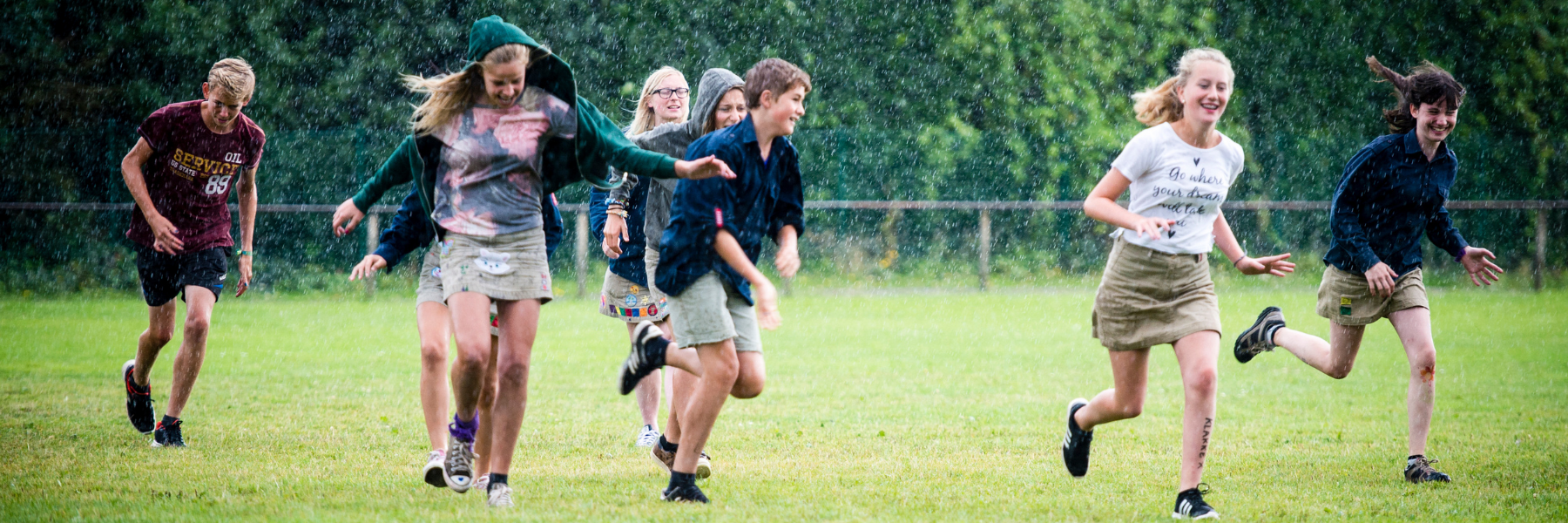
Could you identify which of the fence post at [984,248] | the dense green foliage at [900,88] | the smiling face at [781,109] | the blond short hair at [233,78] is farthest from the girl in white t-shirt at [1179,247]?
the dense green foliage at [900,88]

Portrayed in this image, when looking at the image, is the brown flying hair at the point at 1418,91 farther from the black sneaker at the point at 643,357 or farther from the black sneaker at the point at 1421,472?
the black sneaker at the point at 643,357

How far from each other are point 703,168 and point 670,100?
1.64 m

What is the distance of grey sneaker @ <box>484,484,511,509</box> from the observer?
14.6ft

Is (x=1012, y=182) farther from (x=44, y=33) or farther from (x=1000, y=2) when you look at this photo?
(x=44, y=33)

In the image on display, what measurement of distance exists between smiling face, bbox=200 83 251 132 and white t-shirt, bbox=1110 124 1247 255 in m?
3.98

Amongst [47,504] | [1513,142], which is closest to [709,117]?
[47,504]

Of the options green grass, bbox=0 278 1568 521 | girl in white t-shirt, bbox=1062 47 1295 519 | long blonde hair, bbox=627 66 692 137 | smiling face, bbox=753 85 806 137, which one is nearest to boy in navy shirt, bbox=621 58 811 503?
smiling face, bbox=753 85 806 137

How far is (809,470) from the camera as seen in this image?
5391 mm

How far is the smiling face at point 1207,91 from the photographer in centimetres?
451

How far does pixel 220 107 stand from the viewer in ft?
19.8

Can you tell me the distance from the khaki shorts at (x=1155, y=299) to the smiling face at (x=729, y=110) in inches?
65.0

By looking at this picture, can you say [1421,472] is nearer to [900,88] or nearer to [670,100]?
[670,100]

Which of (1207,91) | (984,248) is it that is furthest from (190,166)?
(984,248)

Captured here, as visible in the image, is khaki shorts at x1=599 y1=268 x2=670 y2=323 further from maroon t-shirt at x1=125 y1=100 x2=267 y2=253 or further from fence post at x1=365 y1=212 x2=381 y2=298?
fence post at x1=365 y1=212 x2=381 y2=298
